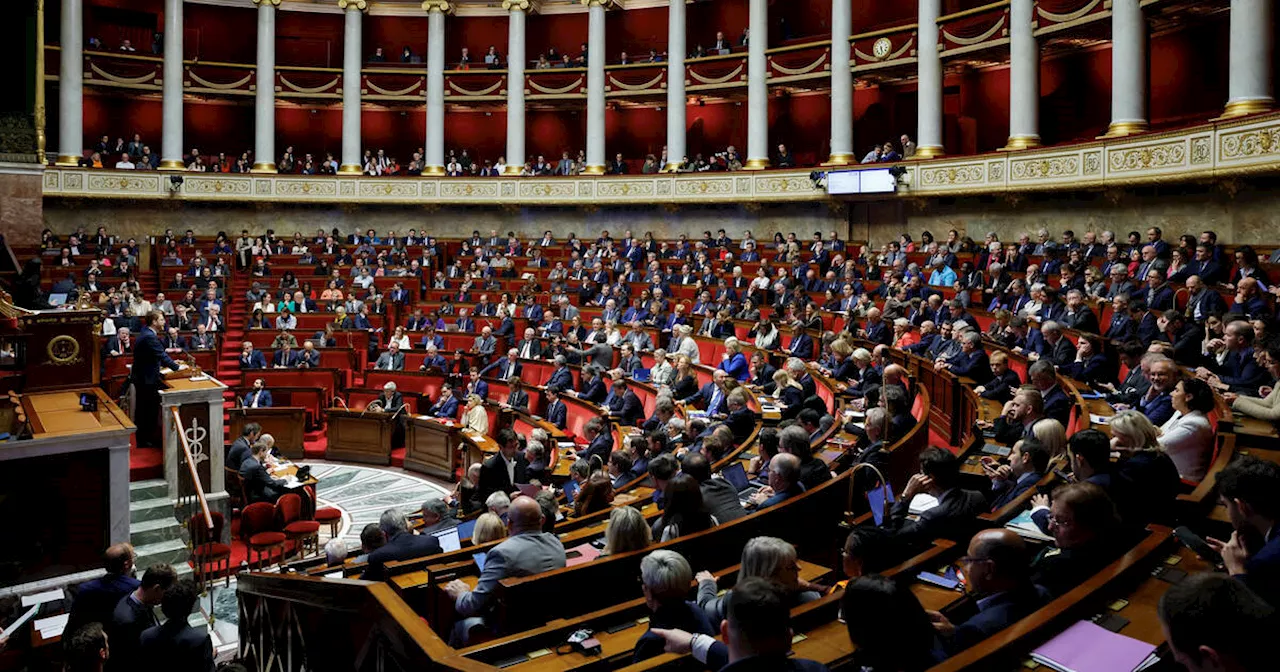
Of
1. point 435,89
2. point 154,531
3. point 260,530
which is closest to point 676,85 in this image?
point 435,89

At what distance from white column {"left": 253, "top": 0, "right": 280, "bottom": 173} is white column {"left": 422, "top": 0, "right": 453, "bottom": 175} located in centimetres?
418

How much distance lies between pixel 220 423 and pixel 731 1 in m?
20.7

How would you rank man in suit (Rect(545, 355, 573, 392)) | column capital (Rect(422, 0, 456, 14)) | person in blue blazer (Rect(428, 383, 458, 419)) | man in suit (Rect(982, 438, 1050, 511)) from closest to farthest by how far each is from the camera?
man in suit (Rect(982, 438, 1050, 511)) → man in suit (Rect(545, 355, 573, 392)) → person in blue blazer (Rect(428, 383, 458, 419)) → column capital (Rect(422, 0, 456, 14))

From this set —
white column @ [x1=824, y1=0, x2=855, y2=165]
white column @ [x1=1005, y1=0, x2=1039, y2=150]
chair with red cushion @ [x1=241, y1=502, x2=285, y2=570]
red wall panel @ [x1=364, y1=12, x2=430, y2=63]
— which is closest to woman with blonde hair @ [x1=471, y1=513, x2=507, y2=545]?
chair with red cushion @ [x1=241, y1=502, x2=285, y2=570]

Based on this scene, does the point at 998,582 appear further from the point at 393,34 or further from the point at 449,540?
the point at 393,34

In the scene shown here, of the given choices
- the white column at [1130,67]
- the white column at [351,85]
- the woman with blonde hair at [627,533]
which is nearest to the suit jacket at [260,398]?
the woman with blonde hair at [627,533]

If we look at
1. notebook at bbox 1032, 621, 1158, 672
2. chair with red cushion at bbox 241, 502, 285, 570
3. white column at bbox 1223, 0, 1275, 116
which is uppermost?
white column at bbox 1223, 0, 1275, 116

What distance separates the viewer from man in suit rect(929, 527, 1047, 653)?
299cm

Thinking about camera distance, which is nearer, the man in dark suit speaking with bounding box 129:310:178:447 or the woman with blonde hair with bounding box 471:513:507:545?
the woman with blonde hair with bounding box 471:513:507:545

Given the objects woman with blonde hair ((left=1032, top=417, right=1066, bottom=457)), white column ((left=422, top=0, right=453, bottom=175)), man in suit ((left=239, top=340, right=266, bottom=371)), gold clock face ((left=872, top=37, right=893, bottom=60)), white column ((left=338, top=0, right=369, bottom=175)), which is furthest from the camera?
white column ((left=422, top=0, right=453, bottom=175))

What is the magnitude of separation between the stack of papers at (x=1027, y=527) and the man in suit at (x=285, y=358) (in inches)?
518

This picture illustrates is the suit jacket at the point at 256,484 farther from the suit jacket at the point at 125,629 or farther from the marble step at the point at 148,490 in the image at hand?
the suit jacket at the point at 125,629

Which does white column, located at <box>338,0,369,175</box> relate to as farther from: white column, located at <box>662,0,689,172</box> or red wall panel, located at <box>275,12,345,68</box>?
white column, located at <box>662,0,689,172</box>

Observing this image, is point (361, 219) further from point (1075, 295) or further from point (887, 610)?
point (887, 610)
